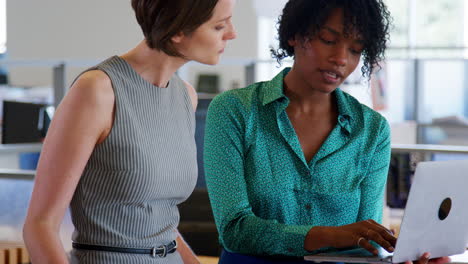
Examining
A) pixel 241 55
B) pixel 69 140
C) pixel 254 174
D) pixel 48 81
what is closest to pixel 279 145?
pixel 254 174

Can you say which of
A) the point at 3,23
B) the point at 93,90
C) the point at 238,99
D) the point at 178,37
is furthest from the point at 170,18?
the point at 3,23

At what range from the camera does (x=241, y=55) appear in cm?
919

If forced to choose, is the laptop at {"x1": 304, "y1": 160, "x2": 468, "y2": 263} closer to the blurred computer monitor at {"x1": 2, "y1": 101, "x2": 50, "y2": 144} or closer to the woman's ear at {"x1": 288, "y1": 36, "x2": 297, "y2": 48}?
the woman's ear at {"x1": 288, "y1": 36, "x2": 297, "y2": 48}

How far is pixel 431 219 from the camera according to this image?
1390 mm

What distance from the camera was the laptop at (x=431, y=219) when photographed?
1.34m

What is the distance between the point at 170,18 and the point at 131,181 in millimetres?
249

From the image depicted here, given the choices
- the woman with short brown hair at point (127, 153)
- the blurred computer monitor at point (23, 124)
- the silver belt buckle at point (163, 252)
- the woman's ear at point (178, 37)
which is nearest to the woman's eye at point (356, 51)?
the woman with short brown hair at point (127, 153)

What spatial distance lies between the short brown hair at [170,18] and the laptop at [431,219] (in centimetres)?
47

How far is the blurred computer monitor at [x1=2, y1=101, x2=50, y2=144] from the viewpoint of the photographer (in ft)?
13.7

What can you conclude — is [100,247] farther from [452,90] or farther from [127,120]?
[452,90]

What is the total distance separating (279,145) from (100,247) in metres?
0.51

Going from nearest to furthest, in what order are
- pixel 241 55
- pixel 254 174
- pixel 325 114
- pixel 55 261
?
1. pixel 55 261
2. pixel 254 174
3. pixel 325 114
4. pixel 241 55

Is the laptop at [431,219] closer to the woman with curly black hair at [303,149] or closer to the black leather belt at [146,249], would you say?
the woman with curly black hair at [303,149]

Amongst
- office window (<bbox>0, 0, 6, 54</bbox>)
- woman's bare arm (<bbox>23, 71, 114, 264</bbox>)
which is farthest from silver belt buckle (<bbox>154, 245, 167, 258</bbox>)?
office window (<bbox>0, 0, 6, 54</bbox>)
